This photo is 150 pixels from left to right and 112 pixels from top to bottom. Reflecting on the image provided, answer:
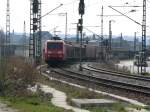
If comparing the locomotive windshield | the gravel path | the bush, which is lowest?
the gravel path

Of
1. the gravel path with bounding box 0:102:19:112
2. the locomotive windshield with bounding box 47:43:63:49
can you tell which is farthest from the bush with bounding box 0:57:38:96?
the locomotive windshield with bounding box 47:43:63:49

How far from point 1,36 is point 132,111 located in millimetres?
9536

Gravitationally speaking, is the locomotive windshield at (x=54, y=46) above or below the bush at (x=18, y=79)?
above

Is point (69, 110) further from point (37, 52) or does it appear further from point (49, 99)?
point (37, 52)

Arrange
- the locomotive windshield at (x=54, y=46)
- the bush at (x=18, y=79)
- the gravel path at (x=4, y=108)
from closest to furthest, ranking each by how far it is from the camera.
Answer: the gravel path at (x=4, y=108) → the bush at (x=18, y=79) → the locomotive windshield at (x=54, y=46)

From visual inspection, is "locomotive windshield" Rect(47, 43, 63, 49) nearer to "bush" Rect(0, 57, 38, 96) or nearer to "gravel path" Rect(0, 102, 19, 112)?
"bush" Rect(0, 57, 38, 96)

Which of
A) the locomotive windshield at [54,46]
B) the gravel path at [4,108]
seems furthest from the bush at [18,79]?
the locomotive windshield at [54,46]

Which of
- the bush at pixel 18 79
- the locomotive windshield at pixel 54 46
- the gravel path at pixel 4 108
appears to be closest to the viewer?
the gravel path at pixel 4 108

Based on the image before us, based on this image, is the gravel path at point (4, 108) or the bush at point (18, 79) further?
the bush at point (18, 79)

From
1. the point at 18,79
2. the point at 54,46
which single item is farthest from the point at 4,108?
the point at 54,46

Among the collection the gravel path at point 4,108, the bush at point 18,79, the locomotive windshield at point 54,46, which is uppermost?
the locomotive windshield at point 54,46

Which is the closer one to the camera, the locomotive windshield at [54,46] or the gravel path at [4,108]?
the gravel path at [4,108]

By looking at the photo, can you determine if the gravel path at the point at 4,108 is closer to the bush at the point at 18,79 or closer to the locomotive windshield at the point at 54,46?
the bush at the point at 18,79

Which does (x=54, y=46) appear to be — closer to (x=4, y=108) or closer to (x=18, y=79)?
(x=18, y=79)
